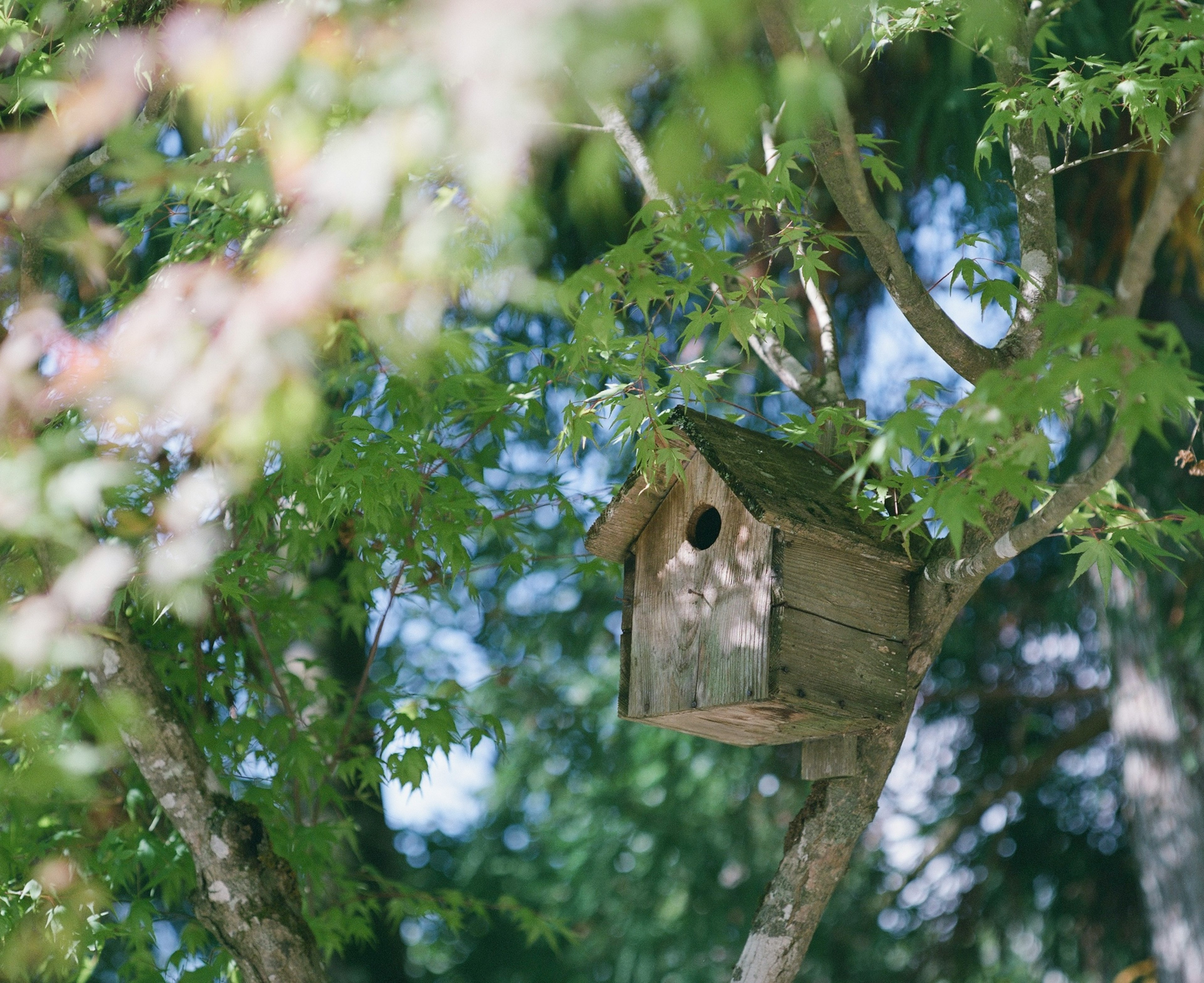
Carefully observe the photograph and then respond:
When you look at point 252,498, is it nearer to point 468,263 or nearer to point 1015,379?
point 468,263

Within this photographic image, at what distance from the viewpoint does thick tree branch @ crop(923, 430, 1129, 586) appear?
2.05m

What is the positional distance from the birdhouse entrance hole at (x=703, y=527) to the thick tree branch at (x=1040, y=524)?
0.53m

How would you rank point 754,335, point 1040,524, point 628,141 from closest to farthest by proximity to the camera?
point 1040,524, point 754,335, point 628,141

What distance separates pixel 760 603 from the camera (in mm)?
2703

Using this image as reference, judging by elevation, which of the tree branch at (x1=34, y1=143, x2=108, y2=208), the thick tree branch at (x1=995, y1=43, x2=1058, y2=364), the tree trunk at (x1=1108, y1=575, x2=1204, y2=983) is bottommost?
the tree trunk at (x1=1108, y1=575, x2=1204, y2=983)

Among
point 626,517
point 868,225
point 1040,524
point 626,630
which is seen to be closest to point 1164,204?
point 1040,524

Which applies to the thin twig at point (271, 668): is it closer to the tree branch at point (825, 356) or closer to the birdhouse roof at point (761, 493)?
the birdhouse roof at point (761, 493)

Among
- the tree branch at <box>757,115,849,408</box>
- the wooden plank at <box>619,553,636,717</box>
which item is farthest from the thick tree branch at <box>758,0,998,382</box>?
the wooden plank at <box>619,553,636,717</box>

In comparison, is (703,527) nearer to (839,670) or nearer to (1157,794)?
(839,670)

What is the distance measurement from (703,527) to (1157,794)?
3846 millimetres

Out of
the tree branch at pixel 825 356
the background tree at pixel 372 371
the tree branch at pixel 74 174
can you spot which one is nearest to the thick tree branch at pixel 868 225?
the background tree at pixel 372 371

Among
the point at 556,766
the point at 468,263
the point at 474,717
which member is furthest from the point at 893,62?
the point at 556,766

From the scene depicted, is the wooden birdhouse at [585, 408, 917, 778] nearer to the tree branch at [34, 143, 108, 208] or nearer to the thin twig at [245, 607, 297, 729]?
the thin twig at [245, 607, 297, 729]

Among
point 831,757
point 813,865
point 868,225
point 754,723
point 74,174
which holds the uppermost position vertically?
point 74,174
